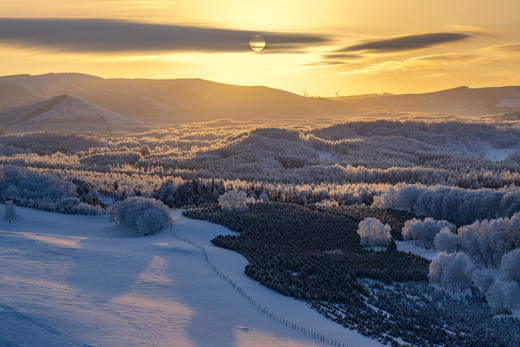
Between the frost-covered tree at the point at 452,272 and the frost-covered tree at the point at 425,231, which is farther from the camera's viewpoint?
the frost-covered tree at the point at 425,231

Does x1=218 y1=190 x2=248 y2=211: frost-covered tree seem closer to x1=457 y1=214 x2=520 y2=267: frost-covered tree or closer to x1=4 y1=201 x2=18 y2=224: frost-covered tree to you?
x1=4 y1=201 x2=18 y2=224: frost-covered tree

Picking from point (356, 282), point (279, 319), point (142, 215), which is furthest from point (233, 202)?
point (279, 319)

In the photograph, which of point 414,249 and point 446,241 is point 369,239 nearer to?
point 414,249

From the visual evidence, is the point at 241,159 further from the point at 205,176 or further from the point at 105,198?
the point at 105,198

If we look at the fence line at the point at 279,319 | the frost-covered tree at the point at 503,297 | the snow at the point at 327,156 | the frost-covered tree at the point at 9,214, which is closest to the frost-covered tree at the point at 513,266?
the frost-covered tree at the point at 503,297

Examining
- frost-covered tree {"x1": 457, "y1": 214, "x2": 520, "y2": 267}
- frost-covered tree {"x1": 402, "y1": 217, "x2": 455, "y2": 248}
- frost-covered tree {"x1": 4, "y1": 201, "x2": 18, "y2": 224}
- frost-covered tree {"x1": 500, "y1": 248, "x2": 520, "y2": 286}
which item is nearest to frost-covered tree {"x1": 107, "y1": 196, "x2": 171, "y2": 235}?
frost-covered tree {"x1": 4, "y1": 201, "x2": 18, "y2": 224}

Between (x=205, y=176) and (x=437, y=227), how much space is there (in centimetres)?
8055

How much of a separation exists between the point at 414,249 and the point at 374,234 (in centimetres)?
495

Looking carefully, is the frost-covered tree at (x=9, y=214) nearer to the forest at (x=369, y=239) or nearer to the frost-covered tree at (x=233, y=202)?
the forest at (x=369, y=239)

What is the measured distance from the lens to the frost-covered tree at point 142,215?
210 ft

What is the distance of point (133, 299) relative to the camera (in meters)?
36.0

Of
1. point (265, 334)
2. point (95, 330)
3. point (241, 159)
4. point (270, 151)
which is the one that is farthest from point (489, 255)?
point (270, 151)

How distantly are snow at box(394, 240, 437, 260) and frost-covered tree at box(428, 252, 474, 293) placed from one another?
990 cm

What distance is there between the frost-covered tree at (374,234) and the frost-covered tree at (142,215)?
21535mm
